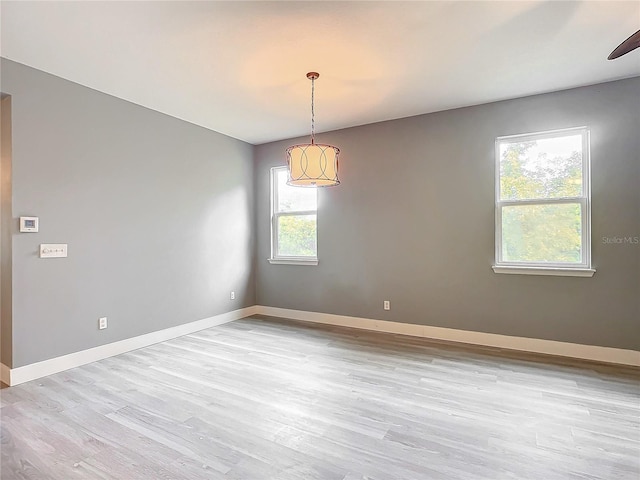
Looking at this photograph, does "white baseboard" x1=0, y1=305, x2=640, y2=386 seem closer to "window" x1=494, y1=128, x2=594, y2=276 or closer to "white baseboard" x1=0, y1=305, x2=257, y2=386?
"white baseboard" x1=0, y1=305, x2=257, y2=386

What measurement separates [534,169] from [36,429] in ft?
15.6

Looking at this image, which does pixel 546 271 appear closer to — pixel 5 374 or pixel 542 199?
pixel 542 199

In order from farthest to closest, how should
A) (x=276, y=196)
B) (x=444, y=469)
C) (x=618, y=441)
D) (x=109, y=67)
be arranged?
1. (x=276, y=196)
2. (x=109, y=67)
3. (x=618, y=441)
4. (x=444, y=469)

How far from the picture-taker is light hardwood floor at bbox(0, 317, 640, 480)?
5.77 ft

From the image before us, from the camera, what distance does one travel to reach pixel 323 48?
8.55 feet

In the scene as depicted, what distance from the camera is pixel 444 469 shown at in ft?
5.69

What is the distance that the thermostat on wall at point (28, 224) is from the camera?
2838 millimetres

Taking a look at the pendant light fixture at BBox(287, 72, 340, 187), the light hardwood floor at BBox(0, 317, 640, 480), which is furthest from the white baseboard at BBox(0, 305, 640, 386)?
the pendant light fixture at BBox(287, 72, 340, 187)

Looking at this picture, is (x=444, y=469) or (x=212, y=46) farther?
(x=212, y=46)

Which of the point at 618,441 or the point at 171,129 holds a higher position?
the point at 171,129

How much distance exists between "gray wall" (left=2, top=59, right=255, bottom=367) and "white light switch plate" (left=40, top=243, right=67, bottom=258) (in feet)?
0.19

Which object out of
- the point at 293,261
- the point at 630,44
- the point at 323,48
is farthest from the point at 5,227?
the point at 630,44

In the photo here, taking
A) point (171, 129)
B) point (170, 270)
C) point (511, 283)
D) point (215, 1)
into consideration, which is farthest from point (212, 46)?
point (511, 283)

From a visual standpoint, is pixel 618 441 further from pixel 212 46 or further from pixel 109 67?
pixel 109 67
